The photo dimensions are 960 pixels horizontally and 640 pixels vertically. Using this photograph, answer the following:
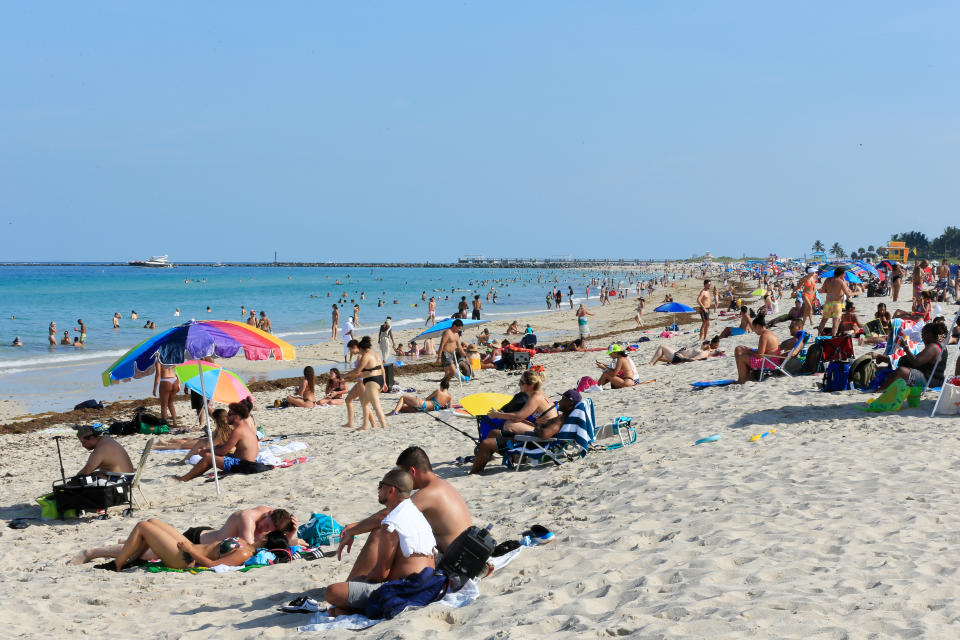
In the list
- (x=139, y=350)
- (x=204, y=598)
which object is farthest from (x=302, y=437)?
(x=204, y=598)

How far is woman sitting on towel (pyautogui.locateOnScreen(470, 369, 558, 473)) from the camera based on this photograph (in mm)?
8047

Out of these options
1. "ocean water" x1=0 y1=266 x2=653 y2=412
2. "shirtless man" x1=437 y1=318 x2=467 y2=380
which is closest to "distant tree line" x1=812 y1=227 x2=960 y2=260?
"ocean water" x1=0 y1=266 x2=653 y2=412

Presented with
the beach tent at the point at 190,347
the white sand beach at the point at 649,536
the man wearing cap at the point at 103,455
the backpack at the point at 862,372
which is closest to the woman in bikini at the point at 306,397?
the white sand beach at the point at 649,536

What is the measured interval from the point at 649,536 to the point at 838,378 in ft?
19.1

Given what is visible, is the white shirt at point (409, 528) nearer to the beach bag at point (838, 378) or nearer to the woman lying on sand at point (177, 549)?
the woman lying on sand at point (177, 549)

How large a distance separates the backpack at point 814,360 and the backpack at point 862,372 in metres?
1.26

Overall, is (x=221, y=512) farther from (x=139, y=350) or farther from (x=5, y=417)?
(x=5, y=417)

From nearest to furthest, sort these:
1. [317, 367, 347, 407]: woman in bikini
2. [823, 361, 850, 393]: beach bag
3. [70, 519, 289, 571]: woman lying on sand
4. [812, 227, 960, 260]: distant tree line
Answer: [70, 519, 289, 571]: woman lying on sand → [823, 361, 850, 393]: beach bag → [317, 367, 347, 407]: woman in bikini → [812, 227, 960, 260]: distant tree line

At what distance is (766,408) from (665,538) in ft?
15.4

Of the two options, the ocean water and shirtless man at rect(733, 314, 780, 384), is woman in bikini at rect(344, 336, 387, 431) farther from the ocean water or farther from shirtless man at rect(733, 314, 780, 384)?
the ocean water

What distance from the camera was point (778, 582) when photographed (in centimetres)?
413

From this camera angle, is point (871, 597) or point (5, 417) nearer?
point (871, 597)

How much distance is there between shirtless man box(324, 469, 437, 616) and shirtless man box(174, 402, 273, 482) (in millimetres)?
4904

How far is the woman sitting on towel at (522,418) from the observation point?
8.05 meters
